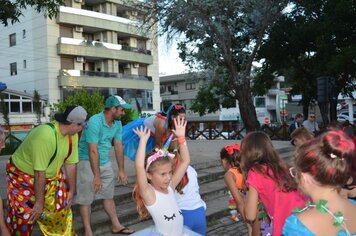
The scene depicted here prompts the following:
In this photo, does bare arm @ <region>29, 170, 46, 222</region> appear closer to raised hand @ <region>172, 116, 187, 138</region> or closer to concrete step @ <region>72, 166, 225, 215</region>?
raised hand @ <region>172, 116, 187, 138</region>

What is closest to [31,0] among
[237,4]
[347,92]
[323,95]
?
[323,95]

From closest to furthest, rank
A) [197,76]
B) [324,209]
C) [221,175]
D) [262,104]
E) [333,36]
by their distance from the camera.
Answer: [324,209] → [221,175] → [333,36] → [197,76] → [262,104]

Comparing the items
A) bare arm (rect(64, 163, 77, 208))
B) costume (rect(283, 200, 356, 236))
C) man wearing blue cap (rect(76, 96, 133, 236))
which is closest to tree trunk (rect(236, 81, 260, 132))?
man wearing blue cap (rect(76, 96, 133, 236))

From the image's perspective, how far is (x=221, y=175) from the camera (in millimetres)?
9141

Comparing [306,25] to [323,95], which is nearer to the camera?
[323,95]

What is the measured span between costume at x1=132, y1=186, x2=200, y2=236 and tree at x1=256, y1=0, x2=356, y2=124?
582 inches

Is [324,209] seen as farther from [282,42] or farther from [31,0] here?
[282,42]

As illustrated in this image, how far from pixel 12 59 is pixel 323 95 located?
31934 millimetres

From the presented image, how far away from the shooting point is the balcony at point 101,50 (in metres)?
34.6

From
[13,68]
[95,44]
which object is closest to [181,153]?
[95,44]

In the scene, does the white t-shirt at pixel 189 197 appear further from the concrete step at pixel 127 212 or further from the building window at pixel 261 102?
the building window at pixel 261 102

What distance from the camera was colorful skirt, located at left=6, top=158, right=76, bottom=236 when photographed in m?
3.60

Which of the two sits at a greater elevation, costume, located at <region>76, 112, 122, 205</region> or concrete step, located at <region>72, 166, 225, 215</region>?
costume, located at <region>76, 112, 122, 205</region>

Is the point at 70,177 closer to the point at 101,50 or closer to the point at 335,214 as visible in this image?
the point at 335,214
